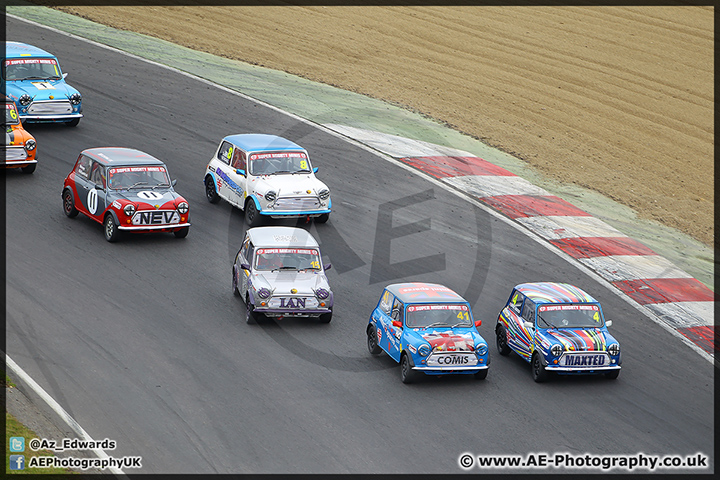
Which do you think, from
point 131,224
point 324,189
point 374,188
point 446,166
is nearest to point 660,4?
point 446,166

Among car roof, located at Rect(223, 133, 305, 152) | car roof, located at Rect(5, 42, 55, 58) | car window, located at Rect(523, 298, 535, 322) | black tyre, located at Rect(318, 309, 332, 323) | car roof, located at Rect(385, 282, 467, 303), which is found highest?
car roof, located at Rect(5, 42, 55, 58)

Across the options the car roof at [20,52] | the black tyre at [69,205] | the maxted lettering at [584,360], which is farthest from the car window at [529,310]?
the car roof at [20,52]

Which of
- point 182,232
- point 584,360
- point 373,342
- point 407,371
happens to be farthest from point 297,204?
point 584,360

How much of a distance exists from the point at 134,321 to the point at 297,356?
10.9 feet

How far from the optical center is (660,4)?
44.0m

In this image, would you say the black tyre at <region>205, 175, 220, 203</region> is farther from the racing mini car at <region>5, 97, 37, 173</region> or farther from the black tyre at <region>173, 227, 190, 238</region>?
the racing mini car at <region>5, 97, 37, 173</region>

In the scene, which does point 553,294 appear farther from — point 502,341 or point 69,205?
point 69,205

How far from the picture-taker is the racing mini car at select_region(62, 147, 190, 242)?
2012 cm

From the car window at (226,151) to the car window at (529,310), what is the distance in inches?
376

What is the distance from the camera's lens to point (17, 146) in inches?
906

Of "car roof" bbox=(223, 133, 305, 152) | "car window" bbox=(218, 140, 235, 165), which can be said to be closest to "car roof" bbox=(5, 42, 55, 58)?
"car window" bbox=(218, 140, 235, 165)

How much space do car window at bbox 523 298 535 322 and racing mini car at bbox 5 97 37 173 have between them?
45.3 feet

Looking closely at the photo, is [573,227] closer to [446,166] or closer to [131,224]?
[446,166]

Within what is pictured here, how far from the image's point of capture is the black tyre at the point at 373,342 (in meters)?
16.5
